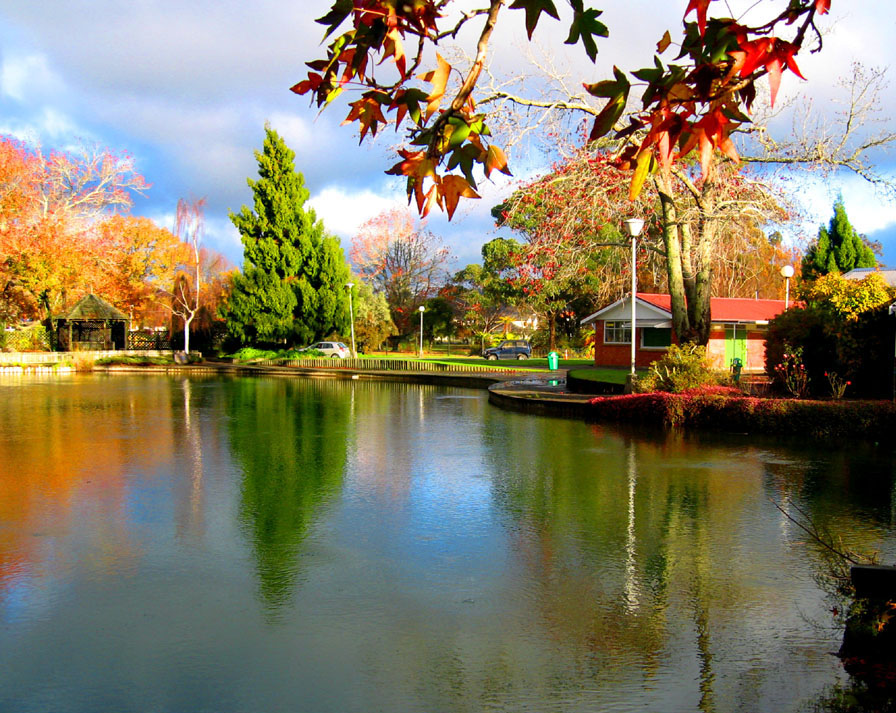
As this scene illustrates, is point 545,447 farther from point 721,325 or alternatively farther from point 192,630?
point 721,325

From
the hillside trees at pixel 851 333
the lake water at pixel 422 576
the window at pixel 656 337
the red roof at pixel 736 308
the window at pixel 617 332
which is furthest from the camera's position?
the window at pixel 617 332

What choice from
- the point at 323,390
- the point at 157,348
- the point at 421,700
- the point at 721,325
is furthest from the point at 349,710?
the point at 157,348

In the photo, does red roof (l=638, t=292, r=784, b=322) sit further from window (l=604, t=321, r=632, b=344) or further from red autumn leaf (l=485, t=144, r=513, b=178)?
red autumn leaf (l=485, t=144, r=513, b=178)

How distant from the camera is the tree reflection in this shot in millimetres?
6488

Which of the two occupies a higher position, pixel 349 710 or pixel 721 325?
pixel 721 325

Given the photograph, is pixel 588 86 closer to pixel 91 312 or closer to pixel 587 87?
pixel 587 87

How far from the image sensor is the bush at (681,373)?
17.6 m

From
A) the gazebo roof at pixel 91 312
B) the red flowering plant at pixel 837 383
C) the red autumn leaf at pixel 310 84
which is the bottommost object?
the red flowering plant at pixel 837 383

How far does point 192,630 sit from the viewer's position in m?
4.86

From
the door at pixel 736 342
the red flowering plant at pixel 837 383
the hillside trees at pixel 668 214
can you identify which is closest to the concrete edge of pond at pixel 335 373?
the door at pixel 736 342

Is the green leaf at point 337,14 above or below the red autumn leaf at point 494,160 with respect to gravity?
above

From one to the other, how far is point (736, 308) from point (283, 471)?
28.3 metres

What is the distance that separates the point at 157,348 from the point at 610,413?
132 feet

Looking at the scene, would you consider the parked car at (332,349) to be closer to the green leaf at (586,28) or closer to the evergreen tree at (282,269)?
the evergreen tree at (282,269)
